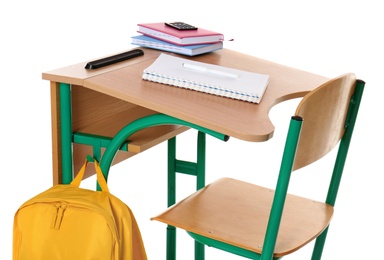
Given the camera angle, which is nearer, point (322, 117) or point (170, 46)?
point (322, 117)

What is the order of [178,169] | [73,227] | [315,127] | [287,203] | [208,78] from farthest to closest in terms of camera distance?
[178,169] < [287,203] < [208,78] < [73,227] < [315,127]

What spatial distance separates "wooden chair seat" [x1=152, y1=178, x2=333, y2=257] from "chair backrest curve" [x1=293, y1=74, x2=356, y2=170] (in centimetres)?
27

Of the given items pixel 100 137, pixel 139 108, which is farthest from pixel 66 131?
pixel 139 108

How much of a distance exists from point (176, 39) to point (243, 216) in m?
0.71

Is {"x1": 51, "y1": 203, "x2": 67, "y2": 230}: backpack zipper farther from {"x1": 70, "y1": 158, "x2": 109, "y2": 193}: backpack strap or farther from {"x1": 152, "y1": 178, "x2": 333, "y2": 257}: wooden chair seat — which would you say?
{"x1": 152, "y1": 178, "x2": 333, "y2": 257}: wooden chair seat

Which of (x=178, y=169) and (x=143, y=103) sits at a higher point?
(x=143, y=103)

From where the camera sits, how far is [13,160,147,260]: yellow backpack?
2729 mm

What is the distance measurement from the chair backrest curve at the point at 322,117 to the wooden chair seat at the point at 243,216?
27 centimetres

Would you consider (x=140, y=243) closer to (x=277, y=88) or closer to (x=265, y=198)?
(x=265, y=198)

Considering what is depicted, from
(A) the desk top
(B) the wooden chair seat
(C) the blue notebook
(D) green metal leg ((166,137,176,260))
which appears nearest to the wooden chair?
(B) the wooden chair seat

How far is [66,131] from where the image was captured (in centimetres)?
288

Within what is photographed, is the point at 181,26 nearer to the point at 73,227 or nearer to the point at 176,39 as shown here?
the point at 176,39

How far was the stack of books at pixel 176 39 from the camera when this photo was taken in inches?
127

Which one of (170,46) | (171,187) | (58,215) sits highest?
(170,46)
